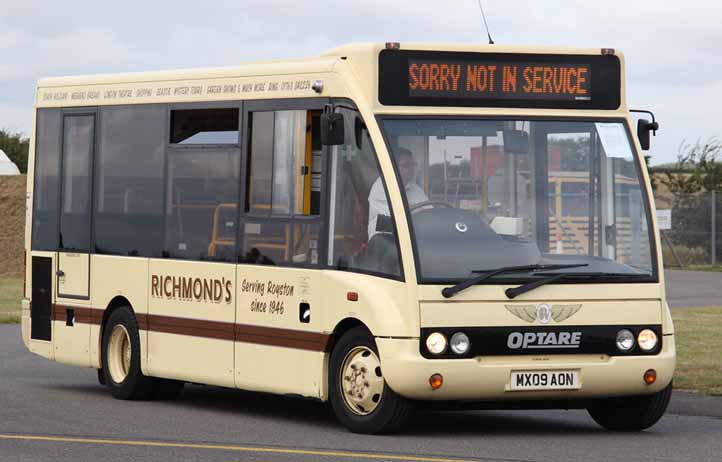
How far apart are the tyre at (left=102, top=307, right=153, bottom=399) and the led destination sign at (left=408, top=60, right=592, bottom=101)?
4043 millimetres

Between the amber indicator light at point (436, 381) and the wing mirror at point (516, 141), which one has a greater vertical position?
the wing mirror at point (516, 141)

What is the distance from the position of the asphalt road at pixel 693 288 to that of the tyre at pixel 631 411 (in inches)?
698

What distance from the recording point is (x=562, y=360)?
12.3 metres

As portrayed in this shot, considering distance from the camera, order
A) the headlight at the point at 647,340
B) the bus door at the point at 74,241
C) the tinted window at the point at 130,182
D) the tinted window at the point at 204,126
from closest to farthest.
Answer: the headlight at the point at 647,340, the tinted window at the point at 204,126, the tinted window at the point at 130,182, the bus door at the point at 74,241

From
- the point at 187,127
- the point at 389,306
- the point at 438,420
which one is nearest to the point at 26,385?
the point at 187,127

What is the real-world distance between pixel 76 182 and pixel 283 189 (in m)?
3.57

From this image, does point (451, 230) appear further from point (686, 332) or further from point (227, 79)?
point (686, 332)

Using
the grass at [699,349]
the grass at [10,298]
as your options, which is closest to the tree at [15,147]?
the grass at [10,298]

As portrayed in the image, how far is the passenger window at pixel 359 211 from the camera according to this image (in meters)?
12.4

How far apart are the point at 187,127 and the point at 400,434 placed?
3.87m

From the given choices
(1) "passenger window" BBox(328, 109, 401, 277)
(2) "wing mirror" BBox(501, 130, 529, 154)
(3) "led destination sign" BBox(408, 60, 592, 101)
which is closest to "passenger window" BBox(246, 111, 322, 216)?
(1) "passenger window" BBox(328, 109, 401, 277)

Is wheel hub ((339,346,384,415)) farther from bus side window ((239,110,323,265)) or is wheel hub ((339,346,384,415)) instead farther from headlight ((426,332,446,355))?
bus side window ((239,110,323,265))

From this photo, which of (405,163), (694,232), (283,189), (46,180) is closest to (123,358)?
(46,180)

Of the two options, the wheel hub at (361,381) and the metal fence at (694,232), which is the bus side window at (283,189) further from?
the metal fence at (694,232)
